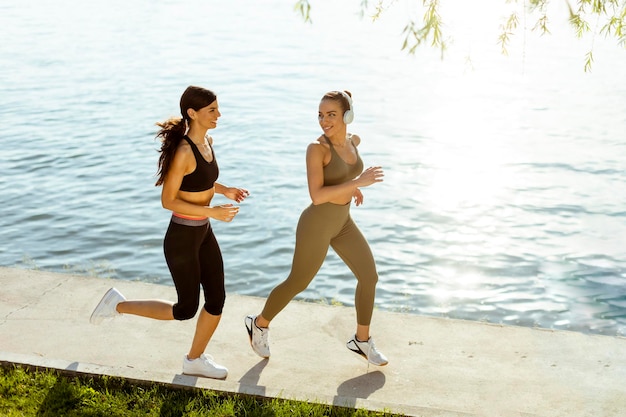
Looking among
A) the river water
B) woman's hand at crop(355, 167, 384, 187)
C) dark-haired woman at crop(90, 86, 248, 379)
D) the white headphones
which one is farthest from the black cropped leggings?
the river water

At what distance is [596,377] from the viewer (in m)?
7.38

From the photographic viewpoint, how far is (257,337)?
7.27 metres

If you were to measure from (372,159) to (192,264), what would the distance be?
1534 centimetres

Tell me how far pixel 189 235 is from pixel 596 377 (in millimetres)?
3731

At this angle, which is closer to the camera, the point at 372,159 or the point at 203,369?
the point at 203,369

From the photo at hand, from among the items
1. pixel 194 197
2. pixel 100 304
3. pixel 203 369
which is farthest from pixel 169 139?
pixel 203 369

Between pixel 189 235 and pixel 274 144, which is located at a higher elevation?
pixel 189 235

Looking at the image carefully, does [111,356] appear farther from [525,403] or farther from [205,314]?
[525,403]

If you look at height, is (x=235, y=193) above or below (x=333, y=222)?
above

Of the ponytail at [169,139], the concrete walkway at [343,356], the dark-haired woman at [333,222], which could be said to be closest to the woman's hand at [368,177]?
the dark-haired woman at [333,222]

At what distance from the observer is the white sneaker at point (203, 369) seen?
6816 millimetres

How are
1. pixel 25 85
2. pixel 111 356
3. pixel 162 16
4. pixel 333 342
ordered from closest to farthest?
pixel 111 356
pixel 333 342
pixel 25 85
pixel 162 16

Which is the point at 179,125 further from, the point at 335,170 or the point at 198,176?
the point at 335,170

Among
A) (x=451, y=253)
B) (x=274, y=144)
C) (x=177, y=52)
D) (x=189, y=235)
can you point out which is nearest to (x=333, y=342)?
(x=189, y=235)
